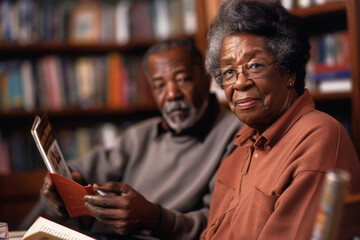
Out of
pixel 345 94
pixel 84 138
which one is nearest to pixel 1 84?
pixel 84 138

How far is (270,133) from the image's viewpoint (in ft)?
3.22

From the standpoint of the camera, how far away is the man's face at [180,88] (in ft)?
5.28

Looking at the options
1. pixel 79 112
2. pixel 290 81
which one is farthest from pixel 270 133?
pixel 79 112

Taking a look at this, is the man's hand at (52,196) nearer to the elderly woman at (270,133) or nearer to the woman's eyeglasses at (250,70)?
the elderly woman at (270,133)

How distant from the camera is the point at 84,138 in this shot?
2512 mm

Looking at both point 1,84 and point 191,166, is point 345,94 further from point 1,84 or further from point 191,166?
point 1,84

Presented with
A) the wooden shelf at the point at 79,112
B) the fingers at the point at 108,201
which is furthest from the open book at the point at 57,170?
the wooden shelf at the point at 79,112

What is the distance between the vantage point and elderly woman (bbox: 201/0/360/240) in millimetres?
830

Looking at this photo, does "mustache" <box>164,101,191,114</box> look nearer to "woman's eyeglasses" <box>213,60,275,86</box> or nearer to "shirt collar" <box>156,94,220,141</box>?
"shirt collar" <box>156,94,220,141</box>

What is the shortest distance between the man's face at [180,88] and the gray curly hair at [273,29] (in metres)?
0.51

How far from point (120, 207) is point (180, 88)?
2.09 ft

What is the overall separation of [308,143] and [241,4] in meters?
0.44

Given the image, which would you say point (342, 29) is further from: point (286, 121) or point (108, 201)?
point (108, 201)

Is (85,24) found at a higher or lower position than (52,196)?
higher
